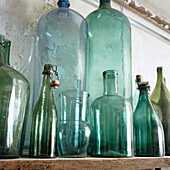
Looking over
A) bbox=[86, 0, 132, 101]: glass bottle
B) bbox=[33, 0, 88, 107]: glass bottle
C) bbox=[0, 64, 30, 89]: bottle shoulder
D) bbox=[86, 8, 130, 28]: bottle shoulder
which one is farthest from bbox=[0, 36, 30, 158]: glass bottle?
bbox=[86, 8, 130, 28]: bottle shoulder

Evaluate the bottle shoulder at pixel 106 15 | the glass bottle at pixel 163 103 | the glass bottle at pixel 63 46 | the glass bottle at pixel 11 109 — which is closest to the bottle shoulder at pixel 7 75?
the glass bottle at pixel 11 109

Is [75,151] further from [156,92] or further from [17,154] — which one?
[156,92]

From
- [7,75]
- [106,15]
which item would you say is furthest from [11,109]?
[106,15]

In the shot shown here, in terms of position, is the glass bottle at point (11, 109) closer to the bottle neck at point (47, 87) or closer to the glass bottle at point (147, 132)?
the bottle neck at point (47, 87)

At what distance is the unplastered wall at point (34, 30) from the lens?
0.68m

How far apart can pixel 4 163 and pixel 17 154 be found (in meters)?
0.10

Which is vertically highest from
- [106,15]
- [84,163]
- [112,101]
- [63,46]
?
[106,15]

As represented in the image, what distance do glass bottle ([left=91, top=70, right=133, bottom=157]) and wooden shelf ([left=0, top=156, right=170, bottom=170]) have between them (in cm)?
3

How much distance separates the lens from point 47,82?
53 centimetres

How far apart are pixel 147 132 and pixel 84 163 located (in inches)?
10.6

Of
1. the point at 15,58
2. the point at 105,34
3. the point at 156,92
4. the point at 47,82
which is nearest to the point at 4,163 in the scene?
the point at 47,82

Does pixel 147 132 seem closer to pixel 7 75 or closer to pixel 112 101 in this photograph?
pixel 112 101

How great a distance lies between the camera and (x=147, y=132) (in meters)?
0.65

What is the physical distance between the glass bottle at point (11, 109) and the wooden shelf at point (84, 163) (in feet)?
0.19
